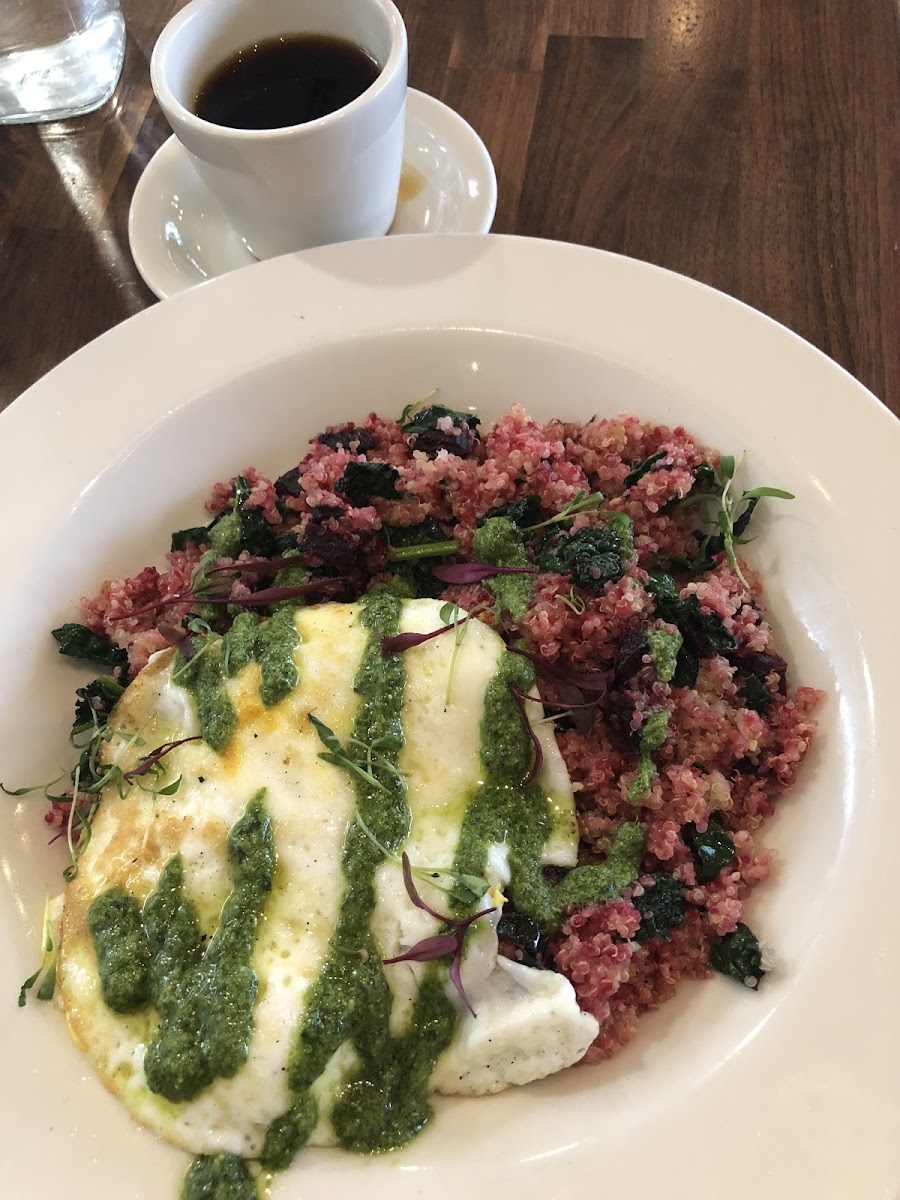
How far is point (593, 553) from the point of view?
5.84 feet

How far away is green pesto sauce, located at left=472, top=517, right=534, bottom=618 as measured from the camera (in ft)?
6.05

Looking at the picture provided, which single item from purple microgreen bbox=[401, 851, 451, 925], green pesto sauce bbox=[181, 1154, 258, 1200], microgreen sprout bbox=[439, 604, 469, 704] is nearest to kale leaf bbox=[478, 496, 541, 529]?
microgreen sprout bbox=[439, 604, 469, 704]

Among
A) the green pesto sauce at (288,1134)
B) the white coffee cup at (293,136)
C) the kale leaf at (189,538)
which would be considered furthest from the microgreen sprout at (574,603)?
the white coffee cup at (293,136)

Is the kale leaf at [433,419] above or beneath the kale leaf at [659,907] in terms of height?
above

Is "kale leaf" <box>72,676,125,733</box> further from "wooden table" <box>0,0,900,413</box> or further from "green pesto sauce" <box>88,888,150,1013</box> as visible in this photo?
"wooden table" <box>0,0,900,413</box>

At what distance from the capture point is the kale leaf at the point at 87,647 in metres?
1.92

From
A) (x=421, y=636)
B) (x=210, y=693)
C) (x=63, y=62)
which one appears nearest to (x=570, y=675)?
(x=421, y=636)

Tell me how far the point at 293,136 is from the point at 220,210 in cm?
73

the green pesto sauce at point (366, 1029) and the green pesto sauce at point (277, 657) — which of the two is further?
the green pesto sauce at point (277, 657)

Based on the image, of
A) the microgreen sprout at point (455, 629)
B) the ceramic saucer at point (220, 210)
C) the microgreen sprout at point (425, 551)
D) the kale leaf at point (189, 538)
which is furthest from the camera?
the ceramic saucer at point (220, 210)

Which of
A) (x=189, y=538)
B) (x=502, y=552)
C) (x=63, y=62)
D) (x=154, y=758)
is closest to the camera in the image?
(x=154, y=758)

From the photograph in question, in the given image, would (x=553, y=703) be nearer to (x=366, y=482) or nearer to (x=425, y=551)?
(x=425, y=551)

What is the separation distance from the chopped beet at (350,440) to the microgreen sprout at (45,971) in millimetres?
Answer: 1142

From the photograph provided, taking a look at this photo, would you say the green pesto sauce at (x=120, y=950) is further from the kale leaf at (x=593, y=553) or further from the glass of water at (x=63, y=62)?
the glass of water at (x=63, y=62)
